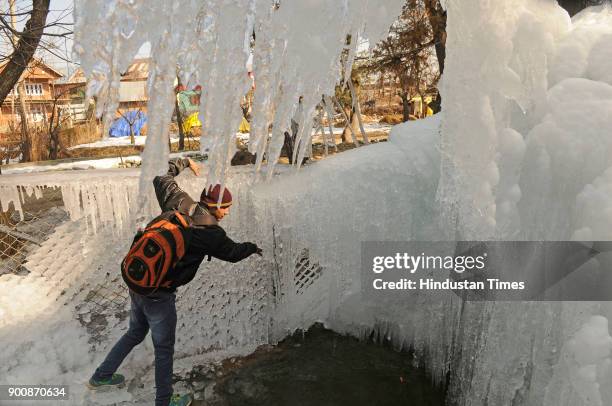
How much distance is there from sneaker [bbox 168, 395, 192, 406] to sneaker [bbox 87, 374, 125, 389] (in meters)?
0.47

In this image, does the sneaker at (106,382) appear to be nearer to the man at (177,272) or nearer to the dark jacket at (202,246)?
the man at (177,272)

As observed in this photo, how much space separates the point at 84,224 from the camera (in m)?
4.14

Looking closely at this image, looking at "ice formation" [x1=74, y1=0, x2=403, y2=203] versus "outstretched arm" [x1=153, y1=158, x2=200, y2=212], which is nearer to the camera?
"ice formation" [x1=74, y1=0, x2=403, y2=203]

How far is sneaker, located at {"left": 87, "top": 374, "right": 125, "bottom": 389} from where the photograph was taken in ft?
10.3

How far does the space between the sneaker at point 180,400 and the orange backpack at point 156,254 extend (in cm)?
87

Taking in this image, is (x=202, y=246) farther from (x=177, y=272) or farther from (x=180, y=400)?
(x=180, y=400)

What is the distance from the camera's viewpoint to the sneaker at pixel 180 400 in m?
2.98

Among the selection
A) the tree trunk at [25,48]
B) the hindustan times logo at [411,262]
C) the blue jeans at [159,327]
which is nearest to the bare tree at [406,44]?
the tree trunk at [25,48]

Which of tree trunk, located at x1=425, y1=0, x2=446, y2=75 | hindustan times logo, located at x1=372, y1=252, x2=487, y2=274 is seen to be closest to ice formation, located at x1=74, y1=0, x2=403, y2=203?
hindustan times logo, located at x1=372, y1=252, x2=487, y2=274

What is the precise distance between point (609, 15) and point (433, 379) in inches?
104

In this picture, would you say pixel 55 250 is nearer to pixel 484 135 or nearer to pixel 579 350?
pixel 484 135

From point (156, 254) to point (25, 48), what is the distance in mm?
4580

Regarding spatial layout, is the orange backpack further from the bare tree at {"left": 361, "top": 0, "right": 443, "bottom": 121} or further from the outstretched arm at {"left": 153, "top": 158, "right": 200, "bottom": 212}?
the bare tree at {"left": 361, "top": 0, "right": 443, "bottom": 121}

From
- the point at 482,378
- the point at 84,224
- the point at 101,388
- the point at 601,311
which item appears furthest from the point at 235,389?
the point at 601,311
